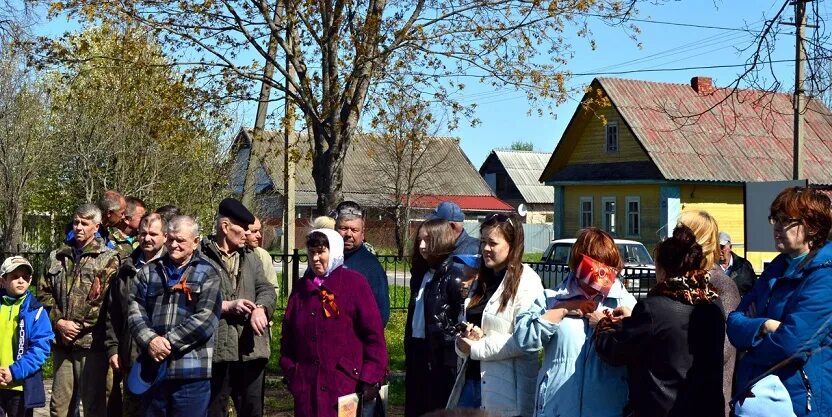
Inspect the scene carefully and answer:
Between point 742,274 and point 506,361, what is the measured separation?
451cm

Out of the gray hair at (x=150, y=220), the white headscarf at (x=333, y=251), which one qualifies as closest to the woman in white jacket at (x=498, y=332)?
the white headscarf at (x=333, y=251)

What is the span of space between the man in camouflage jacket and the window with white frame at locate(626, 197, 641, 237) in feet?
107

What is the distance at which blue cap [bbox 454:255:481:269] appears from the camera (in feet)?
19.6

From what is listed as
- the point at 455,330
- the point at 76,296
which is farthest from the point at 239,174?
the point at 455,330

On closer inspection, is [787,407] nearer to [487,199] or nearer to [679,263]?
[679,263]

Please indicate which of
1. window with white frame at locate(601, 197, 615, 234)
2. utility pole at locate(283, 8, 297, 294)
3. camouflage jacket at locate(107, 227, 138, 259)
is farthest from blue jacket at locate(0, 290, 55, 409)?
window with white frame at locate(601, 197, 615, 234)

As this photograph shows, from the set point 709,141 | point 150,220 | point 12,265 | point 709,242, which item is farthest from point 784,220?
point 709,141

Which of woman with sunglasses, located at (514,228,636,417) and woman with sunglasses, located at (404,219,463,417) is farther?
woman with sunglasses, located at (404,219,463,417)

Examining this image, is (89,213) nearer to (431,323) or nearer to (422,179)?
(431,323)

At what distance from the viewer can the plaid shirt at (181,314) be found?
19.7 feet

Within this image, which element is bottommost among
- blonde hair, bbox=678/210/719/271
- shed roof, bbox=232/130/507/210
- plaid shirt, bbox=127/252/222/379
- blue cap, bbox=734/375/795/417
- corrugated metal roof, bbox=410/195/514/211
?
blue cap, bbox=734/375/795/417

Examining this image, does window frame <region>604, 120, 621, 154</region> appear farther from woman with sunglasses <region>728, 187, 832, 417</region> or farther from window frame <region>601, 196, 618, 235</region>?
woman with sunglasses <region>728, 187, 832, 417</region>

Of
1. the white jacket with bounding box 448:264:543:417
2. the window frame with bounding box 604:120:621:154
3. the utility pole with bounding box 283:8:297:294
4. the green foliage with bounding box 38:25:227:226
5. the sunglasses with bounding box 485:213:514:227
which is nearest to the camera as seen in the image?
the white jacket with bounding box 448:264:543:417

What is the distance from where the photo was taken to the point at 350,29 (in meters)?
10.3
